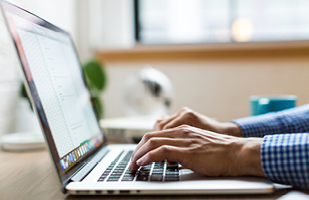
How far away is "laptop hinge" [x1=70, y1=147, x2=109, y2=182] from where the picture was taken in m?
0.45

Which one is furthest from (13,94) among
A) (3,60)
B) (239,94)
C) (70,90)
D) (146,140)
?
(239,94)

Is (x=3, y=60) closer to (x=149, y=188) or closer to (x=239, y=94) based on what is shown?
(x=149, y=188)

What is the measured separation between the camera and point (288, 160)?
448 mm

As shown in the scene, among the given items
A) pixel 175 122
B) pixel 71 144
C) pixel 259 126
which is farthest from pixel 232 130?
pixel 71 144

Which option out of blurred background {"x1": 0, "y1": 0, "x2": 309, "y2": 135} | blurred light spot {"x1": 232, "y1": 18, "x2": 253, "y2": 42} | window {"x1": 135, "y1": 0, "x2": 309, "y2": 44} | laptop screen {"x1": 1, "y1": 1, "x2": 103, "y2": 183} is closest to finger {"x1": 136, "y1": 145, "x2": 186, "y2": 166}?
laptop screen {"x1": 1, "y1": 1, "x2": 103, "y2": 183}

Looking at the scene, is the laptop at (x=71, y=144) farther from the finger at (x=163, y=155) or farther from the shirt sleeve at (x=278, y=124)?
the shirt sleeve at (x=278, y=124)

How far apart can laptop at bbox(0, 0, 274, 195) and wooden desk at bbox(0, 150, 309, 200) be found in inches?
0.5

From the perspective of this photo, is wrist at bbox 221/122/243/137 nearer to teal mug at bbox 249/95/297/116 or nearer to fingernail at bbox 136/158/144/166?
teal mug at bbox 249/95/297/116

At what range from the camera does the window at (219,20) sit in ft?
6.07

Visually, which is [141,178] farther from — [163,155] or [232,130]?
[232,130]

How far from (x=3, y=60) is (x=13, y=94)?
120 mm

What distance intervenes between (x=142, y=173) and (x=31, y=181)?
198 millimetres

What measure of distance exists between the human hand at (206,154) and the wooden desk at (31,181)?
6 centimetres

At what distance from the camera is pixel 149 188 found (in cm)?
39
